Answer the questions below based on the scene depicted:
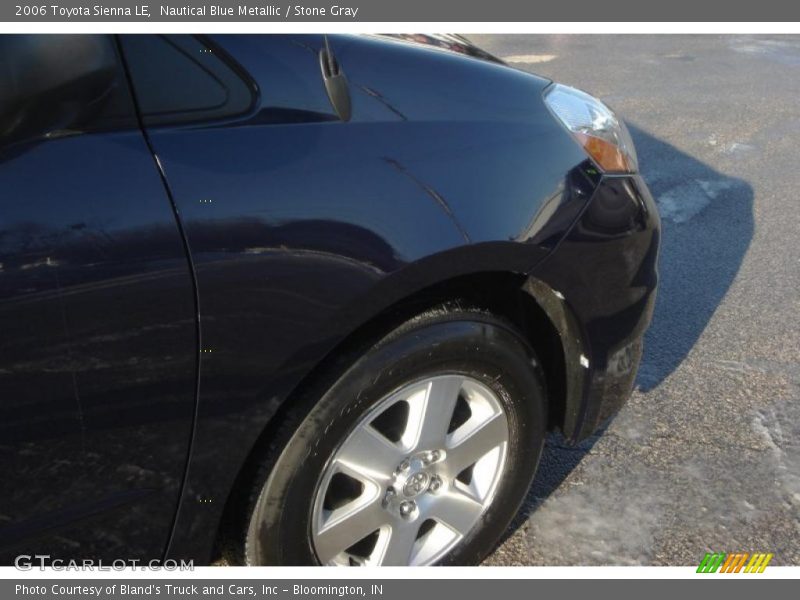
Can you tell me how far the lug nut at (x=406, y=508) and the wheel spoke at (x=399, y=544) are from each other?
1.1 inches

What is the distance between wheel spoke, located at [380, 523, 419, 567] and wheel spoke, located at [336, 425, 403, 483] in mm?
193

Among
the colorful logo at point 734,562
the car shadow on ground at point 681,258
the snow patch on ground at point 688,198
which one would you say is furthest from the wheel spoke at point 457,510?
the snow patch on ground at point 688,198

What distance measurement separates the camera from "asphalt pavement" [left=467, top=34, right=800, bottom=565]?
2582 millimetres

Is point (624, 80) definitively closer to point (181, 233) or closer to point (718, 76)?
point (718, 76)

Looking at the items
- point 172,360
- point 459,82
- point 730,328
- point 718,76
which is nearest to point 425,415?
point 172,360

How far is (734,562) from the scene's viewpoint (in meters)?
2.49

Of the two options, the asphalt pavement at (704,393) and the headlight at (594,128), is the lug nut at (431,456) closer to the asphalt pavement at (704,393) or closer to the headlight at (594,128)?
the asphalt pavement at (704,393)

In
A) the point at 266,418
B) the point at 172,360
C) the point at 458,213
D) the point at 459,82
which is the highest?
the point at 459,82

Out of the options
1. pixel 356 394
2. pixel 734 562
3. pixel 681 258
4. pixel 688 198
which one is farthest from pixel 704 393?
pixel 688 198

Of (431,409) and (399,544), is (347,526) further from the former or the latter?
(431,409)

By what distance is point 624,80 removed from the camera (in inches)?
300

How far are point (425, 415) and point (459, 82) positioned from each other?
2.72 feet

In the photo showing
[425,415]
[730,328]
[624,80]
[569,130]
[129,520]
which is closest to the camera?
[129,520]

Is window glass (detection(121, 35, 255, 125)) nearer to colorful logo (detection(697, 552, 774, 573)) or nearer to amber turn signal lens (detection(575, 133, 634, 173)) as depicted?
amber turn signal lens (detection(575, 133, 634, 173))
